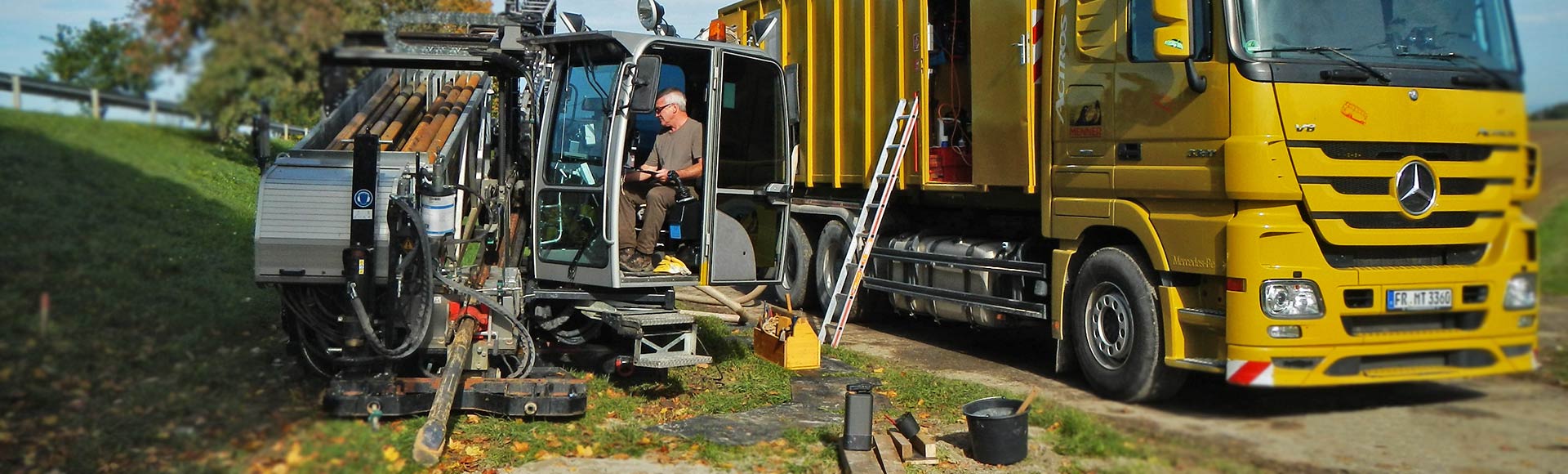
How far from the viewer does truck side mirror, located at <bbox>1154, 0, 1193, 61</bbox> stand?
5566mm

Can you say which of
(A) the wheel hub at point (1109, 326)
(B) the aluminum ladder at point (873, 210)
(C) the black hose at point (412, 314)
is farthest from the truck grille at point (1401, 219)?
(B) the aluminum ladder at point (873, 210)

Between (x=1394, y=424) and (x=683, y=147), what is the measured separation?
186 inches

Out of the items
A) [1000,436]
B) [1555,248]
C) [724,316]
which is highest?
[1555,248]

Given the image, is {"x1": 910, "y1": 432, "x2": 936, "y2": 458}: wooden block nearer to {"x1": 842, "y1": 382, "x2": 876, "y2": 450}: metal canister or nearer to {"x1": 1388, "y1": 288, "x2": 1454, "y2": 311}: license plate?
{"x1": 842, "y1": 382, "x2": 876, "y2": 450}: metal canister

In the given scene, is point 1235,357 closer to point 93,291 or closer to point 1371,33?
point 1371,33

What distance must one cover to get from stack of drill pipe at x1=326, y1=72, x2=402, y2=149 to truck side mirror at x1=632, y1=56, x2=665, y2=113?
5.52 feet

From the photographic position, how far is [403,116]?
7.50 meters

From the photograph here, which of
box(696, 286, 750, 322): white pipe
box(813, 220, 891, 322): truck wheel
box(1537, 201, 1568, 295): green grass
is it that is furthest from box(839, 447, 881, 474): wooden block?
box(813, 220, 891, 322): truck wheel

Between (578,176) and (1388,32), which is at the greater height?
(1388,32)

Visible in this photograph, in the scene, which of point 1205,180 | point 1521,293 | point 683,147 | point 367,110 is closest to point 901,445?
point 1205,180

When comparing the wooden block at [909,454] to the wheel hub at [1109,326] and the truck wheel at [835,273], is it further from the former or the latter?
the truck wheel at [835,273]

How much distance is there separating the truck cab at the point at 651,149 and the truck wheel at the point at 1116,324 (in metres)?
2.02

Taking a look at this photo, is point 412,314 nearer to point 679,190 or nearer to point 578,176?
point 578,176

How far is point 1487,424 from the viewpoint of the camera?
288 centimetres
